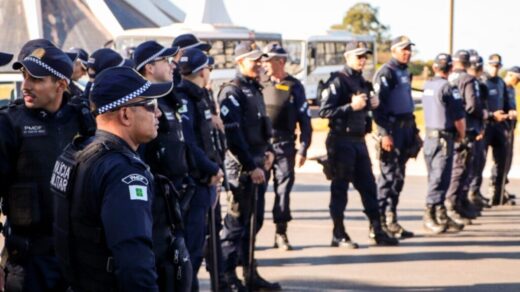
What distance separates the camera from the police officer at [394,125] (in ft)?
38.0

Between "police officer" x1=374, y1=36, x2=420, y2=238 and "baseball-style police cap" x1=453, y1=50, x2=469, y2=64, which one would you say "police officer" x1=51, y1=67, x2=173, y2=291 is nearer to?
"police officer" x1=374, y1=36, x2=420, y2=238

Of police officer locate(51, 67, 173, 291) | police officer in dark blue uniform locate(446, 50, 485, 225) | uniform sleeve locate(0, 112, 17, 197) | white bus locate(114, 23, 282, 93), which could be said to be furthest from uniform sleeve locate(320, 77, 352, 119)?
white bus locate(114, 23, 282, 93)

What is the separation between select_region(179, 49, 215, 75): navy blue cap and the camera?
24.4 ft

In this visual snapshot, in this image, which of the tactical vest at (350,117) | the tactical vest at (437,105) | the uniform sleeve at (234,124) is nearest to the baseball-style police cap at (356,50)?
the tactical vest at (350,117)

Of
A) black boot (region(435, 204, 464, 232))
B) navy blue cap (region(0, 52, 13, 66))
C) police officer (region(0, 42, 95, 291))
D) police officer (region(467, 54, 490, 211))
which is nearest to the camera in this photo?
police officer (region(0, 42, 95, 291))

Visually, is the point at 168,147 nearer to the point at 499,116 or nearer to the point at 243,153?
the point at 243,153

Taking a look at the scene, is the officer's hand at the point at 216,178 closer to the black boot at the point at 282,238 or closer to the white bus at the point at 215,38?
the black boot at the point at 282,238

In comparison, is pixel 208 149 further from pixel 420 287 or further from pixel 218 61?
pixel 218 61

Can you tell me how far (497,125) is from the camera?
15164 mm

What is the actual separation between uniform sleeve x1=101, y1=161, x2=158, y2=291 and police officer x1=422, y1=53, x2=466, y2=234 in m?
8.58

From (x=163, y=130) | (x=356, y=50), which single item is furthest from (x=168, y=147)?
(x=356, y=50)

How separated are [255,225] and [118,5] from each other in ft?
103

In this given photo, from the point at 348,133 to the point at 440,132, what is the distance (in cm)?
180

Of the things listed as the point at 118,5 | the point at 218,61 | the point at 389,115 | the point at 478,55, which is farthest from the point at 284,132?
the point at 118,5
